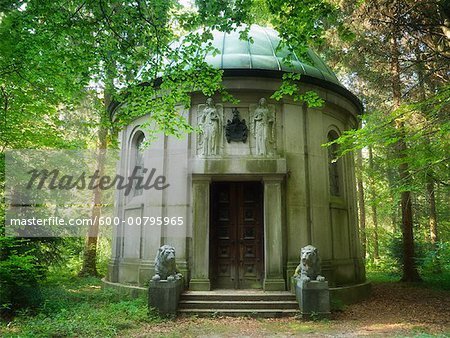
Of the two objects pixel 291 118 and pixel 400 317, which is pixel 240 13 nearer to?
pixel 291 118

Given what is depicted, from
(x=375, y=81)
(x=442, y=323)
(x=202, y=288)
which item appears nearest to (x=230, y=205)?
(x=202, y=288)

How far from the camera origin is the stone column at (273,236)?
29.9 feet

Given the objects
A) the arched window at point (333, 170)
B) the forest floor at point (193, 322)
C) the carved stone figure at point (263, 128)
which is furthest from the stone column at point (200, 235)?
the arched window at point (333, 170)

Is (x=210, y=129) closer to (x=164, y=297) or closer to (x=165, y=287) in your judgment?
(x=165, y=287)

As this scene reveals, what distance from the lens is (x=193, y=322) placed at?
763cm

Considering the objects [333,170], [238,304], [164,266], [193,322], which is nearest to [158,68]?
[164,266]

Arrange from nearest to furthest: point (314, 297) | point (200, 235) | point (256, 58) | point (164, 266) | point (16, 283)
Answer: point (16, 283) → point (314, 297) → point (164, 266) → point (200, 235) → point (256, 58)

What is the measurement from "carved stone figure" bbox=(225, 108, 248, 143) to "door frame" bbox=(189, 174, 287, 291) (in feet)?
3.47

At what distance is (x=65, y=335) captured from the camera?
635 centimetres

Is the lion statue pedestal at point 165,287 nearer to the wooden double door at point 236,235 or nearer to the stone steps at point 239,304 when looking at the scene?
the stone steps at point 239,304

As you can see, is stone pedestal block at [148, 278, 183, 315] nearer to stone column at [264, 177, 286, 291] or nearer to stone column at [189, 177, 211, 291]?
stone column at [189, 177, 211, 291]

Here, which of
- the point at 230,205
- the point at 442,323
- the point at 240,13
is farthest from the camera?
the point at 230,205

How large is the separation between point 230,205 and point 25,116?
5.75m

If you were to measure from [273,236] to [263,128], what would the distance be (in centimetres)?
286
